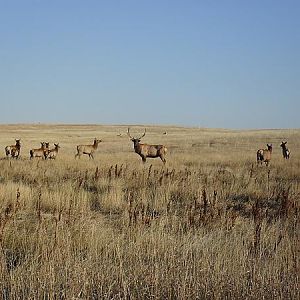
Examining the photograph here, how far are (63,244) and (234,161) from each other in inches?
679

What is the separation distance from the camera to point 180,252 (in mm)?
5367

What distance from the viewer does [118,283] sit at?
14.8 feet

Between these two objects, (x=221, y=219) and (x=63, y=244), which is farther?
(x=221, y=219)

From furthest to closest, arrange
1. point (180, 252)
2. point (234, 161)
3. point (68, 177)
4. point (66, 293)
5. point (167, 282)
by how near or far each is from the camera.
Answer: point (234, 161) < point (68, 177) < point (180, 252) < point (167, 282) < point (66, 293)

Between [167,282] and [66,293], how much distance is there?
976 mm

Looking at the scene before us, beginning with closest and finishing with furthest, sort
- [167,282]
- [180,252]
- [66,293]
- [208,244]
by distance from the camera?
[66,293] < [167,282] < [180,252] < [208,244]

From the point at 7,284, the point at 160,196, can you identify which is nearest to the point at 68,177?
the point at 160,196

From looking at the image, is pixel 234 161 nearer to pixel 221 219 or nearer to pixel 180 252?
pixel 221 219

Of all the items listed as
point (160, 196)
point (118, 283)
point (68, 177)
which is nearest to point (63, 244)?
point (118, 283)

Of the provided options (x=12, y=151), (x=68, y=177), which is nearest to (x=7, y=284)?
(x=68, y=177)

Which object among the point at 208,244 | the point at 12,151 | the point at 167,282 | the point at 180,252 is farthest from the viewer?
the point at 12,151

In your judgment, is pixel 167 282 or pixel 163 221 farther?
pixel 163 221

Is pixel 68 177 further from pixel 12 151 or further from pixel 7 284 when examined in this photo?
pixel 12 151

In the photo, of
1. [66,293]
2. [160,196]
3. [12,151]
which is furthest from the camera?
[12,151]
